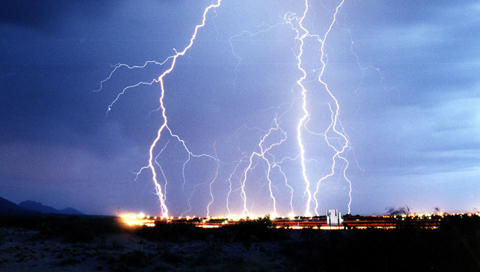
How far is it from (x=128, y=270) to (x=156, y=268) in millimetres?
1128

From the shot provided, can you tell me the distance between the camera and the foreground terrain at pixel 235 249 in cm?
1095

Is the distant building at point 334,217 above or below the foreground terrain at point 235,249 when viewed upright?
above

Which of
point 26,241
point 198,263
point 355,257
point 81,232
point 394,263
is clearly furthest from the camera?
point 81,232

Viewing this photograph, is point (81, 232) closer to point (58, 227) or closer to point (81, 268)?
point (58, 227)

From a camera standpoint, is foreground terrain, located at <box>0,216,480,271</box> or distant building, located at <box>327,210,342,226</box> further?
distant building, located at <box>327,210,342,226</box>

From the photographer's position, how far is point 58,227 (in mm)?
22047

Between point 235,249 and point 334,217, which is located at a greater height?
point 334,217

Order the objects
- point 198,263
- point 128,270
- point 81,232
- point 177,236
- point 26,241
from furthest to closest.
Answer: point 177,236 → point 81,232 → point 26,241 → point 198,263 → point 128,270

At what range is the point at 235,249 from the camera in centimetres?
1805

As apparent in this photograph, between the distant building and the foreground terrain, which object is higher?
the distant building

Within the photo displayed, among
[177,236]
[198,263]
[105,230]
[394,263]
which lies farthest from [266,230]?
[394,263]

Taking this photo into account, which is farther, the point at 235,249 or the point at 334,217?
the point at 334,217

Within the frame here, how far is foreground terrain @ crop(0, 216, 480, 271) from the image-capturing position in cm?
1095

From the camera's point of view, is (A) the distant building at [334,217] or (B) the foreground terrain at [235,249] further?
(A) the distant building at [334,217]
